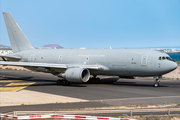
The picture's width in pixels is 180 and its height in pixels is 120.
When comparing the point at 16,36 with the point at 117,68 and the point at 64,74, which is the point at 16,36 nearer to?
the point at 64,74

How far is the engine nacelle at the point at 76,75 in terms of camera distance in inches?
1270

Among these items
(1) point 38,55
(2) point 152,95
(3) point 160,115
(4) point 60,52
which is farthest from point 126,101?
(1) point 38,55

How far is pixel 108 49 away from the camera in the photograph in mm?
37031

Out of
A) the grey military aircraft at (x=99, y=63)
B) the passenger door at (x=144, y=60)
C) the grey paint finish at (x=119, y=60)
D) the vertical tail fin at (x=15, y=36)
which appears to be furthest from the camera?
the vertical tail fin at (x=15, y=36)

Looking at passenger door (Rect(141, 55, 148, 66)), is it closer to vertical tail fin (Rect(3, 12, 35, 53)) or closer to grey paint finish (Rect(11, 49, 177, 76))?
grey paint finish (Rect(11, 49, 177, 76))

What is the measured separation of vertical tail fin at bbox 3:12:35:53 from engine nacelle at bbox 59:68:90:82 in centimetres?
1302

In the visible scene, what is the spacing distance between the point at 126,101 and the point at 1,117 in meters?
11.5

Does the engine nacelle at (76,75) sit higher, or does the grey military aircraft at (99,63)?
the grey military aircraft at (99,63)

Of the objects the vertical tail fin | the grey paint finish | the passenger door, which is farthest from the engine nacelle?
the vertical tail fin

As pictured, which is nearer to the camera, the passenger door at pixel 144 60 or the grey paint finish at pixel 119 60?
the grey paint finish at pixel 119 60

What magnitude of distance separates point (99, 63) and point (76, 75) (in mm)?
4444

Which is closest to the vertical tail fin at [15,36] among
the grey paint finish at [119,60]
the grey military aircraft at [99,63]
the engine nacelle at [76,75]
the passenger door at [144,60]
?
the grey military aircraft at [99,63]

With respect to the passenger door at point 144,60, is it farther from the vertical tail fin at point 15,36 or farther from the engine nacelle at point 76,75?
the vertical tail fin at point 15,36

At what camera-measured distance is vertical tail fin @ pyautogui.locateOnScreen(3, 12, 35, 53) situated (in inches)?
1684
